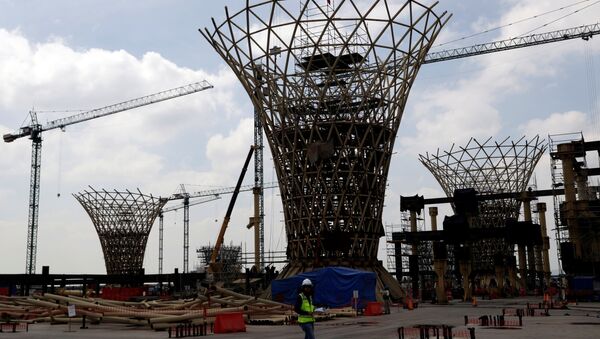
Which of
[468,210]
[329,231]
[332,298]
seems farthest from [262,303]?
[468,210]

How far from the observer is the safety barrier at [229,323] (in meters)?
25.5

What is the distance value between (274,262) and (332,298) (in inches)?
1528

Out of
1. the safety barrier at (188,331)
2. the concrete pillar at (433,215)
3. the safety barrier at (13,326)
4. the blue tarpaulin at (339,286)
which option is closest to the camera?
the safety barrier at (188,331)

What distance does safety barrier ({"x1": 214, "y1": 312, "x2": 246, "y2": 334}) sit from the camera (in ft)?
83.6

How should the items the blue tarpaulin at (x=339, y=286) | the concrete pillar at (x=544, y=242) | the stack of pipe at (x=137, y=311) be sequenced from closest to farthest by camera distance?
the stack of pipe at (x=137, y=311) → the blue tarpaulin at (x=339, y=286) → the concrete pillar at (x=544, y=242)

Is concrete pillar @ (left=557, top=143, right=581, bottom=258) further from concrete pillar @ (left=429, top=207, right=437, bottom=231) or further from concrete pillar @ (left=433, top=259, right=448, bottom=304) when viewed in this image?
concrete pillar @ (left=429, top=207, right=437, bottom=231)

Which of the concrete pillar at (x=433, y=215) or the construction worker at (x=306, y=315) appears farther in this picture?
the concrete pillar at (x=433, y=215)

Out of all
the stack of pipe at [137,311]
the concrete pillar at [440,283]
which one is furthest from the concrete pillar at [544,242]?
the stack of pipe at [137,311]

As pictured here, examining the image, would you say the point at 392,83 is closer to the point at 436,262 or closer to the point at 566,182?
the point at 436,262

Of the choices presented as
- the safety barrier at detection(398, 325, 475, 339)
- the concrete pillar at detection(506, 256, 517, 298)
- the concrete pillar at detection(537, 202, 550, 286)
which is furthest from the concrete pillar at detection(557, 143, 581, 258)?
the safety barrier at detection(398, 325, 475, 339)

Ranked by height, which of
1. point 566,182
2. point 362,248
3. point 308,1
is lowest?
point 362,248

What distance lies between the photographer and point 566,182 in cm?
6328

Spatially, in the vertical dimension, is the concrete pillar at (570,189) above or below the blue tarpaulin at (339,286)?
above

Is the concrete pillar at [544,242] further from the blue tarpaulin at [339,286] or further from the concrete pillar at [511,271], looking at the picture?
the blue tarpaulin at [339,286]
